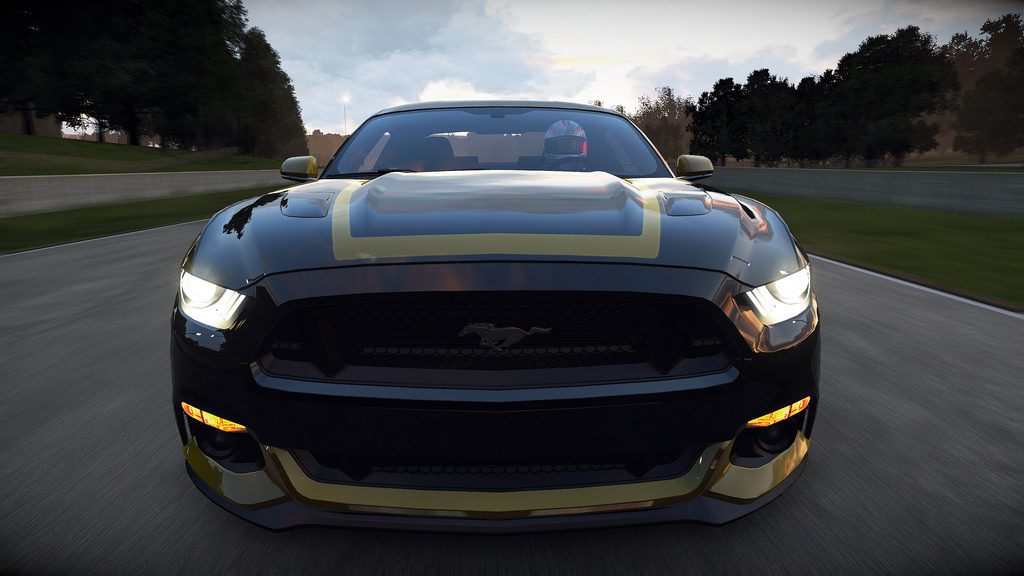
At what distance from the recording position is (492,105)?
4340 millimetres

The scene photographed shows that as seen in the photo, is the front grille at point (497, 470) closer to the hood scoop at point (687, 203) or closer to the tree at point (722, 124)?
the hood scoop at point (687, 203)

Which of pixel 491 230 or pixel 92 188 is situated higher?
pixel 491 230

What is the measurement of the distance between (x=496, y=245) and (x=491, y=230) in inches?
4.2

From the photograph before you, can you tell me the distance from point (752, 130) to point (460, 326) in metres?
105

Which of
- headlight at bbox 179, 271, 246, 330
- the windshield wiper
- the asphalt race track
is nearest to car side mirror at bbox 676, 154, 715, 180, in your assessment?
the asphalt race track

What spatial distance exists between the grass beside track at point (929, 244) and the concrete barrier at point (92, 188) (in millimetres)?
8537

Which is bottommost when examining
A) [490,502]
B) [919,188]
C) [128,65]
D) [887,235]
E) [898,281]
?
[887,235]

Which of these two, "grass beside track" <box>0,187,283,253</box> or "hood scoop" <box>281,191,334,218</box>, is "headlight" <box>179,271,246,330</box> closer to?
"hood scoop" <box>281,191,334,218</box>

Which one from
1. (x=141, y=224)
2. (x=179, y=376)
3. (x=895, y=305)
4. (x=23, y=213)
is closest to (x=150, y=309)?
(x=179, y=376)

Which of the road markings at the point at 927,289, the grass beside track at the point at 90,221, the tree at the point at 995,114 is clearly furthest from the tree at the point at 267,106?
the tree at the point at 995,114

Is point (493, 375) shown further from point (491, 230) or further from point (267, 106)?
point (267, 106)

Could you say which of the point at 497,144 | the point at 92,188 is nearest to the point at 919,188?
the point at 497,144

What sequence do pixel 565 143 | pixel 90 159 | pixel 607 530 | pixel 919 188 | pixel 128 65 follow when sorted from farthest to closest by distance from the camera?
pixel 128 65
pixel 90 159
pixel 919 188
pixel 565 143
pixel 607 530

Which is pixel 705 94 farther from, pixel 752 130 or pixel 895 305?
pixel 895 305
